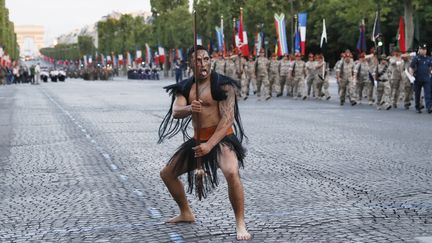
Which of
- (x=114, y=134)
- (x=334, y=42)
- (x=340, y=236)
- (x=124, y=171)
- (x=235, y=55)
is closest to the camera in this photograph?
(x=340, y=236)

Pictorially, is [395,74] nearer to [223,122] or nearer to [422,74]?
[422,74]

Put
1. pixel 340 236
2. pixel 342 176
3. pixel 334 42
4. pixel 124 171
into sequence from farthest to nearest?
pixel 334 42
pixel 124 171
pixel 342 176
pixel 340 236

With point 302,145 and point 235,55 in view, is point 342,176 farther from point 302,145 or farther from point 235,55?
point 235,55

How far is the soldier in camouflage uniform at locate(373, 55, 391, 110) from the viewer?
2527cm

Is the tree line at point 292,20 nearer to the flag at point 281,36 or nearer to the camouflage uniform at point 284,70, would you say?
the flag at point 281,36

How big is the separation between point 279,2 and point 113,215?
68.7 meters

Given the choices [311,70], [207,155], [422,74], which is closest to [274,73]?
[311,70]

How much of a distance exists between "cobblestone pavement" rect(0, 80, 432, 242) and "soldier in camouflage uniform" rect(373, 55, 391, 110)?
6.61 metres

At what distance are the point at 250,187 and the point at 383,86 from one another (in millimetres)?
16628

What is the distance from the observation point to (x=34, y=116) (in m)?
24.5

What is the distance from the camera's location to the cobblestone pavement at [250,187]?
7.15 metres

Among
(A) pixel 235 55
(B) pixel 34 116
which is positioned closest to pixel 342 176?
(B) pixel 34 116

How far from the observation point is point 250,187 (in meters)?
9.56

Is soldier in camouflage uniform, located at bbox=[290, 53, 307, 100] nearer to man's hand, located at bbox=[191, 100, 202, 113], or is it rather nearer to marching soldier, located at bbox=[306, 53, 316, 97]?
marching soldier, located at bbox=[306, 53, 316, 97]
